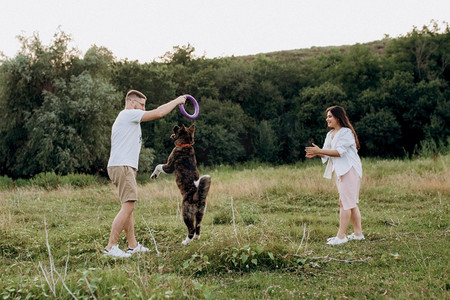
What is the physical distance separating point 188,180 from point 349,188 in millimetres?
2570

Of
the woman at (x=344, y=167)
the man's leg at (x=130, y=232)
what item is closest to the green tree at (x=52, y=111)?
the man's leg at (x=130, y=232)

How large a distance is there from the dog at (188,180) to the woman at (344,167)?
1.81 metres

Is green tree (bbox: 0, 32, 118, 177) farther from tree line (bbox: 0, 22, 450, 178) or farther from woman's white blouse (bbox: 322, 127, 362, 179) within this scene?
woman's white blouse (bbox: 322, 127, 362, 179)

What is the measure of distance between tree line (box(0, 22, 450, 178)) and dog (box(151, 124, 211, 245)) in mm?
21288

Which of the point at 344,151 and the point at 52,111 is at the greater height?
the point at 52,111

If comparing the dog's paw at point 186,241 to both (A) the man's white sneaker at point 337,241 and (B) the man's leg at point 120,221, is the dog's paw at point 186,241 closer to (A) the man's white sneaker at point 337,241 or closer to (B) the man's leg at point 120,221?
(B) the man's leg at point 120,221

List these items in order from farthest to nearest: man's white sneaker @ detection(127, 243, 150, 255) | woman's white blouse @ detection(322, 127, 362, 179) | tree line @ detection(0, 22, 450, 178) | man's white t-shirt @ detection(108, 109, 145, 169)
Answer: tree line @ detection(0, 22, 450, 178), woman's white blouse @ detection(322, 127, 362, 179), man's white sneaker @ detection(127, 243, 150, 255), man's white t-shirt @ detection(108, 109, 145, 169)

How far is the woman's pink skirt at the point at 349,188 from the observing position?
22.5 ft

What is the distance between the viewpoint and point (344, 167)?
694 cm

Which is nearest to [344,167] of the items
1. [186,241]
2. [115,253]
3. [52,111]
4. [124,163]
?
[186,241]

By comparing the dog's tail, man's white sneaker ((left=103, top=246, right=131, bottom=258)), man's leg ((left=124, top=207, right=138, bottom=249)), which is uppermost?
the dog's tail

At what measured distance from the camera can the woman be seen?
22.5 feet

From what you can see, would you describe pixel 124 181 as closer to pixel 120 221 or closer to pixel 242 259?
pixel 120 221

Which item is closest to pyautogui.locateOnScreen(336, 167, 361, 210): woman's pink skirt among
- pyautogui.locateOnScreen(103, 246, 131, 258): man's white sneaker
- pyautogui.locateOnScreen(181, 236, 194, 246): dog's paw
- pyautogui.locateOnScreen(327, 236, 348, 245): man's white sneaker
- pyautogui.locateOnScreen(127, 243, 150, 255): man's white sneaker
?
pyautogui.locateOnScreen(327, 236, 348, 245): man's white sneaker
